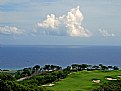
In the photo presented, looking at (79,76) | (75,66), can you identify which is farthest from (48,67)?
(79,76)

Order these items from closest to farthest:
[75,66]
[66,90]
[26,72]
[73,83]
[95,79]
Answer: [66,90] < [73,83] < [95,79] < [26,72] < [75,66]

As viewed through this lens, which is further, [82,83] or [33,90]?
[82,83]

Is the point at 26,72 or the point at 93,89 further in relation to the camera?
the point at 26,72

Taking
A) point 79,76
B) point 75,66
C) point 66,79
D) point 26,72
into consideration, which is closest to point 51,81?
point 66,79

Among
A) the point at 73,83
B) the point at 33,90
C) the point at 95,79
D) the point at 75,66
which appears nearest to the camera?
the point at 33,90

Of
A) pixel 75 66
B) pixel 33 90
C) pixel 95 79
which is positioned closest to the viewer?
pixel 33 90

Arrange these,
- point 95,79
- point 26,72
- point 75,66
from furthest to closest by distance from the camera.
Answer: point 75,66 → point 26,72 → point 95,79

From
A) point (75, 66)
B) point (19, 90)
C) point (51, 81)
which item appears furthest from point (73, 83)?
point (75, 66)

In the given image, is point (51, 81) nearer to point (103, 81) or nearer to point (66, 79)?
point (66, 79)

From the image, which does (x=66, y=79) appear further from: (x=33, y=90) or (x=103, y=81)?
(x=33, y=90)
